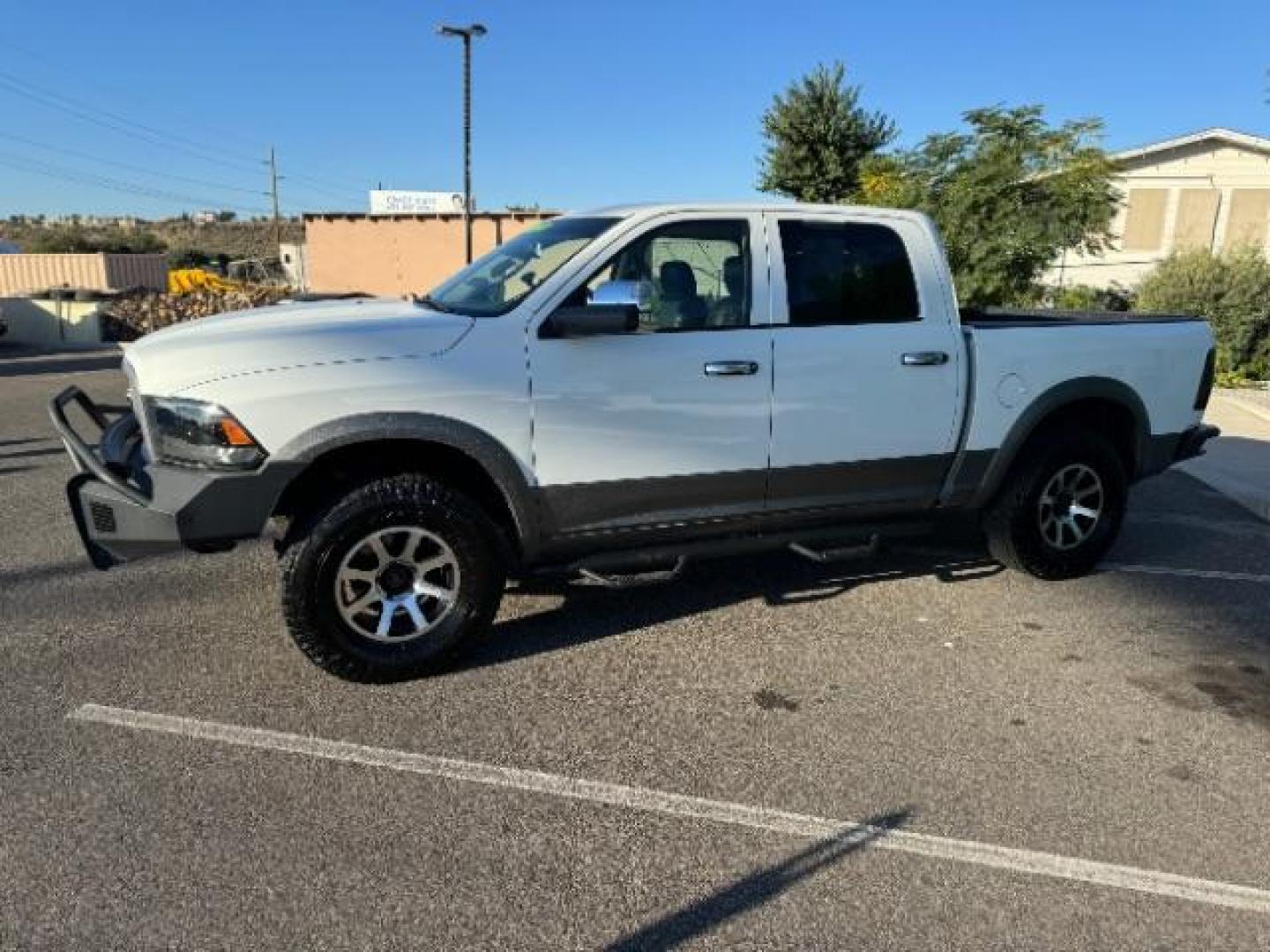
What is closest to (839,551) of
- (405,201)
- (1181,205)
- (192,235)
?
(1181,205)

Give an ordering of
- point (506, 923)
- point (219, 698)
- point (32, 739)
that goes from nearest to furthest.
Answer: point (506, 923) → point (32, 739) → point (219, 698)

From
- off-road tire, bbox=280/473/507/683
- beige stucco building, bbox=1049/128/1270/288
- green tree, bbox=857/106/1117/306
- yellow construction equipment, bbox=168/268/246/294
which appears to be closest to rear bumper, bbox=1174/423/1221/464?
off-road tire, bbox=280/473/507/683

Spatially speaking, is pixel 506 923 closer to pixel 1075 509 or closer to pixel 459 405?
pixel 459 405

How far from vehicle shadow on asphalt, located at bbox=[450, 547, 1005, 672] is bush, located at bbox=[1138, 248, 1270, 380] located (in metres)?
11.9

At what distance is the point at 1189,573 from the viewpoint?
5383 millimetres

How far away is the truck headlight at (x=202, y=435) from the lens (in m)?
3.43

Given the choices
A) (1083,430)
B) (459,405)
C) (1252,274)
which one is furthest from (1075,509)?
(1252,274)

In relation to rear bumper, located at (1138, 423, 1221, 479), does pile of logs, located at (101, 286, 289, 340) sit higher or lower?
lower

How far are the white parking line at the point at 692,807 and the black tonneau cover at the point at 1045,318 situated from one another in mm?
2736

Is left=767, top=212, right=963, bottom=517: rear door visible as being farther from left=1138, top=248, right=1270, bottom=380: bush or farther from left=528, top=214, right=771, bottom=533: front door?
left=1138, top=248, right=1270, bottom=380: bush

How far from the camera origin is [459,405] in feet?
12.1

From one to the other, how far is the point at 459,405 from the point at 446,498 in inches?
14.8

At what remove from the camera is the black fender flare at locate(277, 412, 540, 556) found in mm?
3518

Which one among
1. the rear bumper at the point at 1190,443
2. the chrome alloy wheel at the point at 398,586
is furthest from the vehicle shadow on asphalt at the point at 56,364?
the rear bumper at the point at 1190,443
